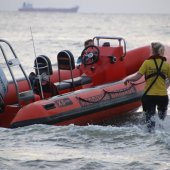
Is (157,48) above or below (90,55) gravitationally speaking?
above

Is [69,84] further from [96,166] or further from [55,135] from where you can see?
[96,166]

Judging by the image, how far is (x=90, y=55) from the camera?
925cm

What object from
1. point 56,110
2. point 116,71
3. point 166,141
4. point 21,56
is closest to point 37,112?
point 56,110

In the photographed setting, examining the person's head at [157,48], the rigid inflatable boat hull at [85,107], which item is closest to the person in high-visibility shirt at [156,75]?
the person's head at [157,48]

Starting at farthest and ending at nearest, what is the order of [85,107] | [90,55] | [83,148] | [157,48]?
[90,55]
[85,107]
[157,48]
[83,148]

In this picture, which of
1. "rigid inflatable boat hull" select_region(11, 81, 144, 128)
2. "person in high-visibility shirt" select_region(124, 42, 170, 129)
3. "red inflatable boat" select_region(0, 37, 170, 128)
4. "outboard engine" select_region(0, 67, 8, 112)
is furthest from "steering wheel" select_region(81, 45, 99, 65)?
"person in high-visibility shirt" select_region(124, 42, 170, 129)

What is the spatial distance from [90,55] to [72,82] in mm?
749

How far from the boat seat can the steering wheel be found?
30cm

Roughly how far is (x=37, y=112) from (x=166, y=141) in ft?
5.30

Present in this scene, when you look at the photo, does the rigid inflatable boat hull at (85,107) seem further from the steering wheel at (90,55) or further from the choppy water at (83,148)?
the steering wheel at (90,55)

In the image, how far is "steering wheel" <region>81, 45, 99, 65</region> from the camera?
9.24 metres

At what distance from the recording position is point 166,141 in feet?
22.3

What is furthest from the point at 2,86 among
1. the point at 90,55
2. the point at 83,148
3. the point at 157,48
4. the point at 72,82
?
the point at 157,48

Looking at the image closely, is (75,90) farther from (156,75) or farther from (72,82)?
(156,75)
